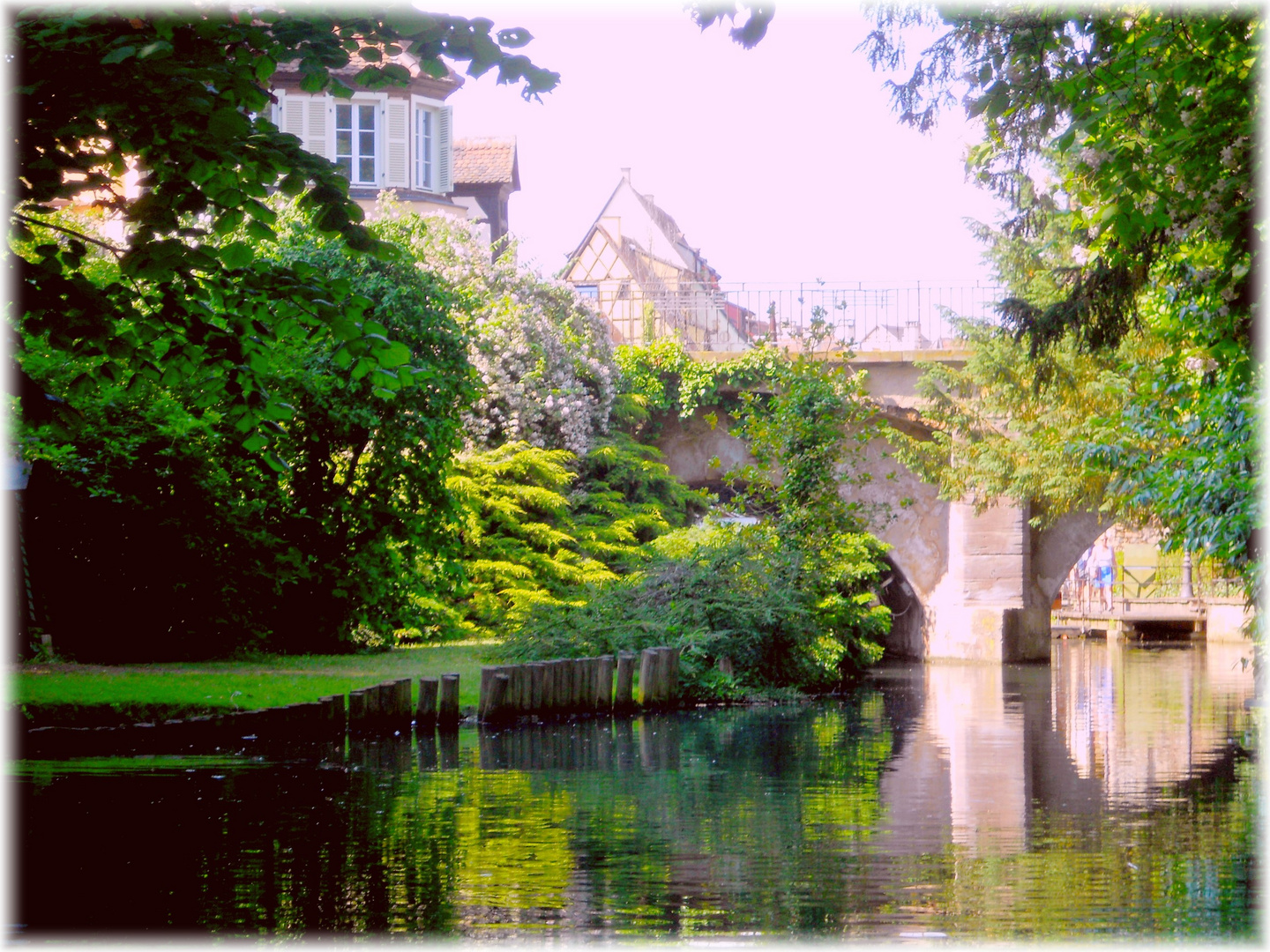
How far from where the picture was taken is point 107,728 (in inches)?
451

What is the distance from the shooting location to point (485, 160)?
4122 centimetres

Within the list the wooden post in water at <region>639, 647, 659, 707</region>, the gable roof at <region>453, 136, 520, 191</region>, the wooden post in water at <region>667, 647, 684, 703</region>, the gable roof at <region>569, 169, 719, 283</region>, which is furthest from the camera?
the gable roof at <region>569, 169, 719, 283</region>

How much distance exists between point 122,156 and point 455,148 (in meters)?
34.8

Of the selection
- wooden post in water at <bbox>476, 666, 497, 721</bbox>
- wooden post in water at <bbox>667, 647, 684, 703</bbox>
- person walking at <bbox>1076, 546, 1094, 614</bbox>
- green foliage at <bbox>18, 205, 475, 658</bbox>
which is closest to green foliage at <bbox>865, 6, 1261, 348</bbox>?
wooden post in water at <bbox>476, 666, 497, 721</bbox>

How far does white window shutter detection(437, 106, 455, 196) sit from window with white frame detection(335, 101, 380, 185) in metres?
1.71

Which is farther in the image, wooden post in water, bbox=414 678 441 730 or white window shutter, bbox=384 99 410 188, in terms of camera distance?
white window shutter, bbox=384 99 410 188

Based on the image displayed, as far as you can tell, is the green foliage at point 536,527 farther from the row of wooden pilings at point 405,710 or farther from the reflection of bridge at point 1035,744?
the row of wooden pilings at point 405,710

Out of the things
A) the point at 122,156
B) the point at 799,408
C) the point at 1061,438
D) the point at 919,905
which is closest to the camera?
→ the point at 919,905

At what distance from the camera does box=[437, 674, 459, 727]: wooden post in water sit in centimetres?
1291

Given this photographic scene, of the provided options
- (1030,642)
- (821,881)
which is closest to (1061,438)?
(1030,642)

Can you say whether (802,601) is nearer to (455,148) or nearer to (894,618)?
(894,618)

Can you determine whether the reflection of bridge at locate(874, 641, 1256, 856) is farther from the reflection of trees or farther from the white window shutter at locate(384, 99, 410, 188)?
the white window shutter at locate(384, 99, 410, 188)

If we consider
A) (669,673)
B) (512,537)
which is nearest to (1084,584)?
(512,537)

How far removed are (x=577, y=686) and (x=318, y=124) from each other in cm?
2170
